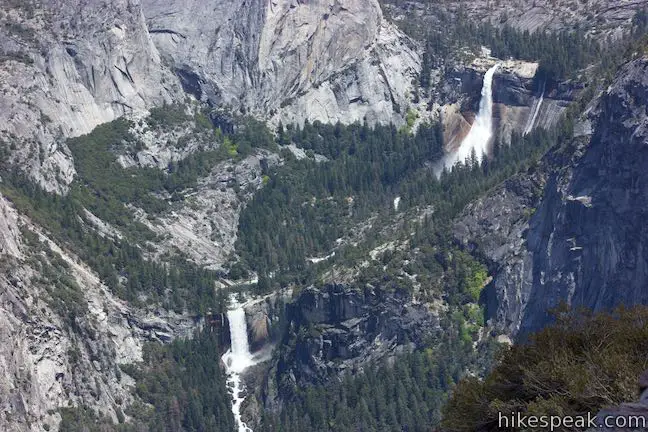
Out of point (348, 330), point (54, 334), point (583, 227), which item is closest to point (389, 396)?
point (348, 330)

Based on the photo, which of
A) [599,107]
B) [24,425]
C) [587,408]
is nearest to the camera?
[587,408]

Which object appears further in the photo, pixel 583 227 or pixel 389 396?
pixel 583 227

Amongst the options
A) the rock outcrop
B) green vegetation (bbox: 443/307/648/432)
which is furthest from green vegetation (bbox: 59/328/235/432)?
green vegetation (bbox: 443/307/648/432)

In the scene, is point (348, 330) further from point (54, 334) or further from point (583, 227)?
point (54, 334)

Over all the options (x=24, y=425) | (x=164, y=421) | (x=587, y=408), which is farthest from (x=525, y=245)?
(x=587, y=408)

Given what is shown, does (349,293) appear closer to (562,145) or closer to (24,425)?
(562,145)

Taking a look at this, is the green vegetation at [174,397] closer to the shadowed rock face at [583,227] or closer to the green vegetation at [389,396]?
the green vegetation at [389,396]
